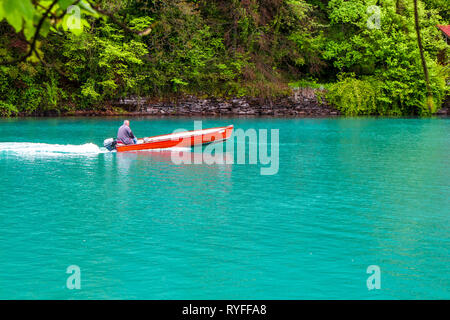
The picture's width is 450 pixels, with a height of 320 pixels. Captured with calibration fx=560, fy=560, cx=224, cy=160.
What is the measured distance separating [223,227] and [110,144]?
A: 43.6ft

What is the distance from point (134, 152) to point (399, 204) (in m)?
13.6

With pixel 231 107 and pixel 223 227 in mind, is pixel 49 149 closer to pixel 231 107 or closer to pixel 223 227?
pixel 223 227

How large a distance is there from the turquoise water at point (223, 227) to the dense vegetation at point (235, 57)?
23845mm

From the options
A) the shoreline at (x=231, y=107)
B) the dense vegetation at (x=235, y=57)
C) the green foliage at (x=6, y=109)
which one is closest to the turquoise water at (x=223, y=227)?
the green foliage at (x=6, y=109)

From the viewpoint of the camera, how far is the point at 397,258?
31.7ft

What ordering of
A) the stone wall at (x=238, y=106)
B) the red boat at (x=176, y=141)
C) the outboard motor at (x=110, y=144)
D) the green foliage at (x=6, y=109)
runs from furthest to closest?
the stone wall at (x=238, y=106), the green foliage at (x=6, y=109), the red boat at (x=176, y=141), the outboard motor at (x=110, y=144)

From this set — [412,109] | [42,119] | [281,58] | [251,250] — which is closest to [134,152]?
[251,250]

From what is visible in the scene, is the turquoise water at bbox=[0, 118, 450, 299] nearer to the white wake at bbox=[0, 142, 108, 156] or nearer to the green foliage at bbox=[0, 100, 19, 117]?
the white wake at bbox=[0, 142, 108, 156]

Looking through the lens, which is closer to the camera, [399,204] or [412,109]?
[399,204]

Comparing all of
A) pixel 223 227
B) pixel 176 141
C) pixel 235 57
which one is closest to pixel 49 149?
pixel 176 141

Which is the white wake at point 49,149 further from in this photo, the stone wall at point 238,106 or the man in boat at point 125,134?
the stone wall at point 238,106

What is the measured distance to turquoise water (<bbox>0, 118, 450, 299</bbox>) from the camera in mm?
8422

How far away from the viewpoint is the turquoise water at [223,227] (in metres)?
8.42

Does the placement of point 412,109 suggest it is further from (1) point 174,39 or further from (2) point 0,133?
(2) point 0,133
